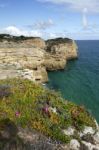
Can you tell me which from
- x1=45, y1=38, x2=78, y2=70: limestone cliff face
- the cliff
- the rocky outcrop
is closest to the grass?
the cliff

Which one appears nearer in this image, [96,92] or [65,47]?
[96,92]

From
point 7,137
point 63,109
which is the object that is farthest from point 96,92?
point 7,137

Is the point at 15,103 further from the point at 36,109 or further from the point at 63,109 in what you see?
the point at 63,109

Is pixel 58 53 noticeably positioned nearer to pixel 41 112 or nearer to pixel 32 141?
pixel 41 112

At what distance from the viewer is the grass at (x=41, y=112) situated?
13.7 metres

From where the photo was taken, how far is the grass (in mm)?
13657

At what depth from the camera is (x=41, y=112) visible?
14.7 metres

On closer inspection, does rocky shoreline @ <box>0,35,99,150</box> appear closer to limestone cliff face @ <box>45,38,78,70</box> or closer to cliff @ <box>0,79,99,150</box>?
cliff @ <box>0,79,99,150</box>

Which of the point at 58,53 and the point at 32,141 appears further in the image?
the point at 58,53

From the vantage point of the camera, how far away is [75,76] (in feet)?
267

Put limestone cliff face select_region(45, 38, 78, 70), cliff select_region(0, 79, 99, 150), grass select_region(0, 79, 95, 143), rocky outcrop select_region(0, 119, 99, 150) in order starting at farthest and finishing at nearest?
1. limestone cliff face select_region(45, 38, 78, 70)
2. grass select_region(0, 79, 95, 143)
3. cliff select_region(0, 79, 99, 150)
4. rocky outcrop select_region(0, 119, 99, 150)

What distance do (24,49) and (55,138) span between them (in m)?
57.4

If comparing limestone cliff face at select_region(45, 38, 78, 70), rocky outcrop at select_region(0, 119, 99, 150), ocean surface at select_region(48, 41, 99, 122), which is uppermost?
rocky outcrop at select_region(0, 119, 99, 150)

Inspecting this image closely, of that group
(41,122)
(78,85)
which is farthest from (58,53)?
(41,122)
